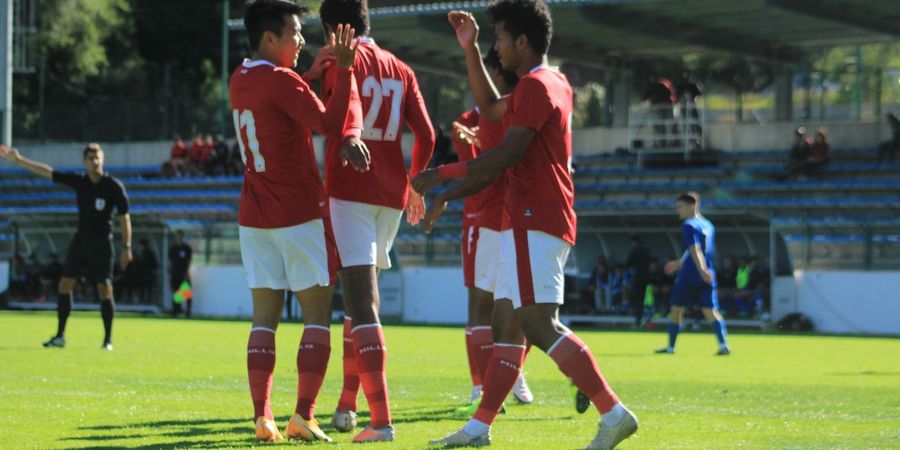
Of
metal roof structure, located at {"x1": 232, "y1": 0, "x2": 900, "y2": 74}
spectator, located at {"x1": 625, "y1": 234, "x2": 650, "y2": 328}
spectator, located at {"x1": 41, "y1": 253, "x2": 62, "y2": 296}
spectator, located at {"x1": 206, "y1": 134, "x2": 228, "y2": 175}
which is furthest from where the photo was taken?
spectator, located at {"x1": 206, "y1": 134, "x2": 228, "y2": 175}

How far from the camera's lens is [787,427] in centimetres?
869

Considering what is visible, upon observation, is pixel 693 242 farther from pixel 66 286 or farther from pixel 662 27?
pixel 662 27

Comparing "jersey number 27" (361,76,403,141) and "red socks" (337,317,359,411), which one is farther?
"red socks" (337,317,359,411)

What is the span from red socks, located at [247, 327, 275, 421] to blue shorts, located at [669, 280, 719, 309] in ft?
37.3

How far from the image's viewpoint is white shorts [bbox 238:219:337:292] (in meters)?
7.70

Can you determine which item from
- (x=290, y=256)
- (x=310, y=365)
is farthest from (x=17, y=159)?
(x=310, y=365)

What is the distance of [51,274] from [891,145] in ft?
61.1

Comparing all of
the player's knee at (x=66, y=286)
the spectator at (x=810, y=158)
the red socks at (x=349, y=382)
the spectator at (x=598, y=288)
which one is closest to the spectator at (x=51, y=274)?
the spectator at (x=598, y=288)

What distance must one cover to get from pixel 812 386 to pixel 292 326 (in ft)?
45.2

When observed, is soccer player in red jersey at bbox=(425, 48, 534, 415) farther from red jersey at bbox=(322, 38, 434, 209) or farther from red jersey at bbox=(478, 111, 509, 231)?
red jersey at bbox=(322, 38, 434, 209)

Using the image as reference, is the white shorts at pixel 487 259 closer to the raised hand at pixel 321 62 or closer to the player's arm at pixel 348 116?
the player's arm at pixel 348 116

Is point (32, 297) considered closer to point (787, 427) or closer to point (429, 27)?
point (429, 27)

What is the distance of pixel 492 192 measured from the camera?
9336 mm

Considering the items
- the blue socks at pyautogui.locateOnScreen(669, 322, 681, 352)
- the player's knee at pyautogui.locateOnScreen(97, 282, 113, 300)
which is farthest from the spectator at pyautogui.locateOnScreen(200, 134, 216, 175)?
the player's knee at pyautogui.locateOnScreen(97, 282, 113, 300)
